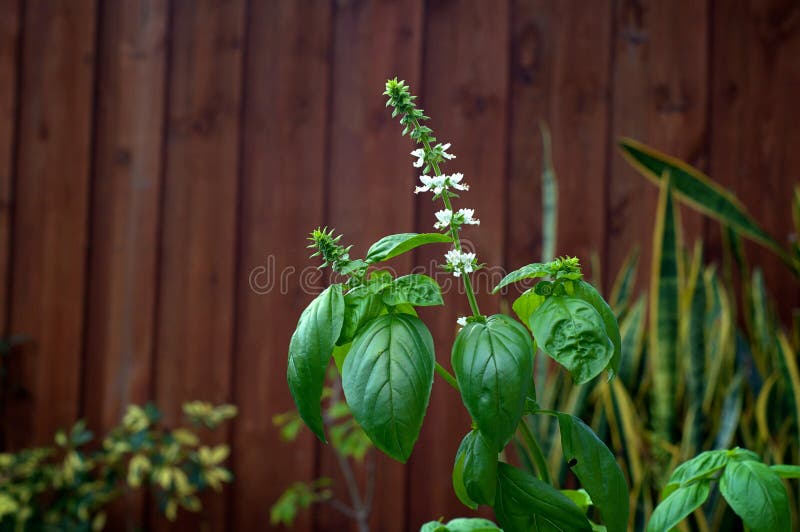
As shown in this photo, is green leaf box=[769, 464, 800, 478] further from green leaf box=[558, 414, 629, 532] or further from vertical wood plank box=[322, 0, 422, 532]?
vertical wood plank box=[322, 0, 422, 532]

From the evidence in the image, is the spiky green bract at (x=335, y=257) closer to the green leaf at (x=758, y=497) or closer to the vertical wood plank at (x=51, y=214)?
the green leaf at (x=758, y=497)

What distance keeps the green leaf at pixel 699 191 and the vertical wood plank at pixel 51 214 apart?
4.10ft

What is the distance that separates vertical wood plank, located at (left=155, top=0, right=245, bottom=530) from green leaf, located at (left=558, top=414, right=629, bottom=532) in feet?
4.29

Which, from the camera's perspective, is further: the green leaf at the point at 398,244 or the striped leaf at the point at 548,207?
the striped leaf at the point at 548,207

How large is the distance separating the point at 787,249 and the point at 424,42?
879mm

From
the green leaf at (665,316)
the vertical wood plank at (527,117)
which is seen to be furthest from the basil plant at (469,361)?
the vertical wood plank at (527,117)

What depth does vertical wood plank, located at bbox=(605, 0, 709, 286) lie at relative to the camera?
163cm

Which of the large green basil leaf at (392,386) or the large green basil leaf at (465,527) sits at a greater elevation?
the large green basil leaf at (392,386)

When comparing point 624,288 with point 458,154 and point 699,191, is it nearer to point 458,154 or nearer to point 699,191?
point 699,191

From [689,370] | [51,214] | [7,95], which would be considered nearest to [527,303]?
[689,370]

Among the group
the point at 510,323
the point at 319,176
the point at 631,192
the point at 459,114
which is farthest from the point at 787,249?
the point at 510,323

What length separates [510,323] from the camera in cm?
49

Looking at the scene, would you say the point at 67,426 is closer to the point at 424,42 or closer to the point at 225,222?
the point at 225,222

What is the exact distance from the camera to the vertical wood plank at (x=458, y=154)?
5.38 feet
